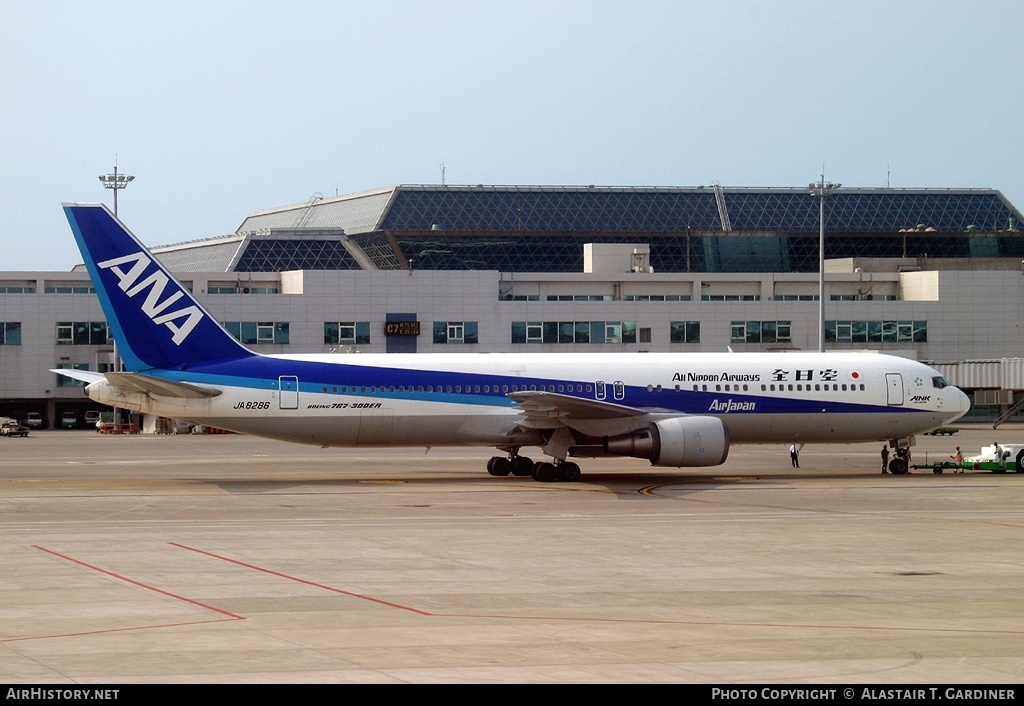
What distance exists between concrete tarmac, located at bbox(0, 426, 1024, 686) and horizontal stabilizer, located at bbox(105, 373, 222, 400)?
2.82m

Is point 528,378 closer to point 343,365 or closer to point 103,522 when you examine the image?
point 343,365

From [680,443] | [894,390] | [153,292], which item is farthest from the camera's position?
[894,390]

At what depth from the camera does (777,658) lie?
1324 cm

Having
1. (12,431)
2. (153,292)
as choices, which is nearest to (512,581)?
(153,292)

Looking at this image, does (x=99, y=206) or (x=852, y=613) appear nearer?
(x=852, y=613)

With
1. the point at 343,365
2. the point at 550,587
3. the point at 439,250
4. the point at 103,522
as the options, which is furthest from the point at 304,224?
the point at 550,587

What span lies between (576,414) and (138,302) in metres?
13.8

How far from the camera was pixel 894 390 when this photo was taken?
4131cm

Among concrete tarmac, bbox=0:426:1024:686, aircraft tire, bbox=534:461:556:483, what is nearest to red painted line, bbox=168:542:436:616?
concrete tarmac, bbox=0:426:1024:686

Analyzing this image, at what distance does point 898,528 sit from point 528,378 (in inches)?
638

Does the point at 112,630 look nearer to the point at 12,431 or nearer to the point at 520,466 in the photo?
the point at 520,466

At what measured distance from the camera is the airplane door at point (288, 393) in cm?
3828

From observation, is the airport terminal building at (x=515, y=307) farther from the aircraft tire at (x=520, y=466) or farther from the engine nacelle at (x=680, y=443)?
the aircraft tire at (x=520, y=466)

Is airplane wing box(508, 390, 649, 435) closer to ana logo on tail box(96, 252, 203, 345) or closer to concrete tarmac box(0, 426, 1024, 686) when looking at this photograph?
concrete tarmac box(0, 426, 1024, 686)
